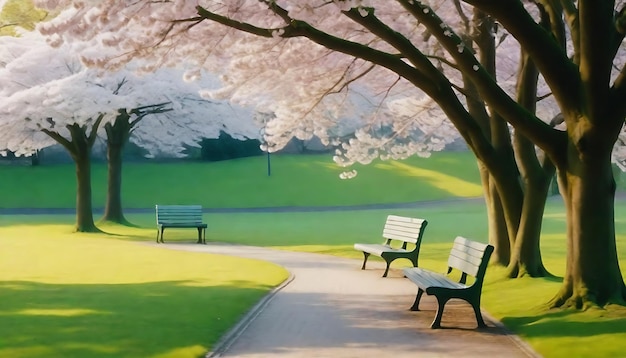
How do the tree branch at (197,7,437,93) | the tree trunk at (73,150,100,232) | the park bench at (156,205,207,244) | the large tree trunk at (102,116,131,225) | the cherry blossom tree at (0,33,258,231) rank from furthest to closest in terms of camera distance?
the large tree trunk at (102,116,131,225)
the tree trunk at (73,150,100,232)
the cherry blossom tree at (0,33,258,231)
the park bench at (156,205,207,244)
the tree branch at (197,7,437,93)

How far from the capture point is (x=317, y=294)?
11.2 metres

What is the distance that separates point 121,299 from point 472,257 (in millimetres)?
4720

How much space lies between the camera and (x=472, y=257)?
9.31 m

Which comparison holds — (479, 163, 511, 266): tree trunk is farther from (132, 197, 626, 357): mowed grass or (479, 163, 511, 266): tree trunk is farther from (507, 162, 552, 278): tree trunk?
(507, 162, 552, 278): tree trunk

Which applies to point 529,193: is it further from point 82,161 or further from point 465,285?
point 82,161

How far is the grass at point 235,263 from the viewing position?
27.1ft

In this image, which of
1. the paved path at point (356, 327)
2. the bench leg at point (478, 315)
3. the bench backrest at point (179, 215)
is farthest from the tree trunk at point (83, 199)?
the bench leg at point (478, 315)

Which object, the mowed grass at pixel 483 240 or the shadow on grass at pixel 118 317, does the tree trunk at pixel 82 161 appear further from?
the shadow on grass at pixel 118 317

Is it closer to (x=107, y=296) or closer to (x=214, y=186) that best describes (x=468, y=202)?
(x=214, y=186)

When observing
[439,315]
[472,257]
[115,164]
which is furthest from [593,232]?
[115,164]

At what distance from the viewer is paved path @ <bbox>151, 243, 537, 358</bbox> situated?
7.39 meters

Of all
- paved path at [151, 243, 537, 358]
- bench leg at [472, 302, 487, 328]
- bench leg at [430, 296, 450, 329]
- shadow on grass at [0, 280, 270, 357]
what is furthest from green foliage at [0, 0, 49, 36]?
bench leg at [472, 302, 487, 328]

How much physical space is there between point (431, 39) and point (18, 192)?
35389mm

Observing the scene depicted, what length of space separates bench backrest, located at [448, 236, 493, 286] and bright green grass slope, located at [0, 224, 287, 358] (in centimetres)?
267
